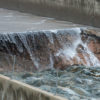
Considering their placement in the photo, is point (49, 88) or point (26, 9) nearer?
point (49, 88)

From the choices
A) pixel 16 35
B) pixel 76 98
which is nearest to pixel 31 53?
pixel 16 35

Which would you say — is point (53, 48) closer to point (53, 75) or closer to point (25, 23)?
point (25, 23)

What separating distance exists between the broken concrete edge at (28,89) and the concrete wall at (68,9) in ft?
29.7

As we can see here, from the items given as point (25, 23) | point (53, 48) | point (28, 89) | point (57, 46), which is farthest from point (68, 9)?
point (28, 89)

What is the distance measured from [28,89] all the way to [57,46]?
7.41m

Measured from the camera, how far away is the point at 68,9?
635 inches

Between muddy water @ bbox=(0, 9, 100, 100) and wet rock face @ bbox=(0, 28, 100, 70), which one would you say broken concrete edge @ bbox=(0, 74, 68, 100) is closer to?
muddy water @ bbox=(0, 9, 100, 100)

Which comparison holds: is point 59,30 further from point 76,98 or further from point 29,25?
point 76,98

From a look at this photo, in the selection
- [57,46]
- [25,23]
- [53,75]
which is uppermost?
[53,75]

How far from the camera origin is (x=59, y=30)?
13547 mm

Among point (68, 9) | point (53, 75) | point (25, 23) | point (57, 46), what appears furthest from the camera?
point (68, 9)

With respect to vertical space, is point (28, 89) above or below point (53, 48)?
above

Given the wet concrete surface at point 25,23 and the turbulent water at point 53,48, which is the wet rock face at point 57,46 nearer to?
the turbulent water at point 53,48

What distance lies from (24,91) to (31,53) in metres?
6.43
